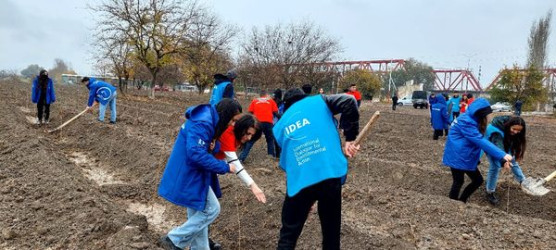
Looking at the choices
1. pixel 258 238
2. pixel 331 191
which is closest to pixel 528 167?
pixel 258 238

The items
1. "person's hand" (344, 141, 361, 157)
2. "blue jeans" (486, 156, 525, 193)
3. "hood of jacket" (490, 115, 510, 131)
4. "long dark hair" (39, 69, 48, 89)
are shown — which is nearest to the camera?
"person's hand" (344, 141, 361, 157)

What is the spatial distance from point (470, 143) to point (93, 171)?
6173 mm

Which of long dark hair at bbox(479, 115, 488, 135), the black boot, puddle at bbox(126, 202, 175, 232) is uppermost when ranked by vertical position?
long dark hair at bbox(479, 115, 488, 135)

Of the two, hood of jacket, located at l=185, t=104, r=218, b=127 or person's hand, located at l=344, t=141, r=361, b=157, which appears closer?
hood of jacket, located at l=185, t=104, r=218, b=127

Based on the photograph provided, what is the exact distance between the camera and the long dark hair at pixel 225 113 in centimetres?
301

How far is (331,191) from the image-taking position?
291 cm

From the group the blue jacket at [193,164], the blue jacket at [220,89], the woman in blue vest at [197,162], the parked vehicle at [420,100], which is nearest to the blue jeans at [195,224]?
the woman in blue vest at [197,162]

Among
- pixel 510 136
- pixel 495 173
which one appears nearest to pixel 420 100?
pixel 495 173

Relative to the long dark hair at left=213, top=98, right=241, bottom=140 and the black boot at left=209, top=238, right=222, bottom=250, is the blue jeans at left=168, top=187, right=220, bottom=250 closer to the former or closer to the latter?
the long dark hair at left=213, top=98, right=241, bottom=140

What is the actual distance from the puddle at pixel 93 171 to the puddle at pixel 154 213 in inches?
59.8

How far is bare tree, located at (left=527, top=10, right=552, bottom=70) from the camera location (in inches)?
1863

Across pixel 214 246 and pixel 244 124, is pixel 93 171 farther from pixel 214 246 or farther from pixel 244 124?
pixel 244 124

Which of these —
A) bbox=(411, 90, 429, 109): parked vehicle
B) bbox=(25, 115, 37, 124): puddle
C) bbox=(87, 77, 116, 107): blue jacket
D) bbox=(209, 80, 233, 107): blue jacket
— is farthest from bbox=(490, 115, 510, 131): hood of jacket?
bbox=(411, 90, 429, 109): parked vehicle

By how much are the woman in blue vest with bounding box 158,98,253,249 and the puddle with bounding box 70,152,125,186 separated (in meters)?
4.20
